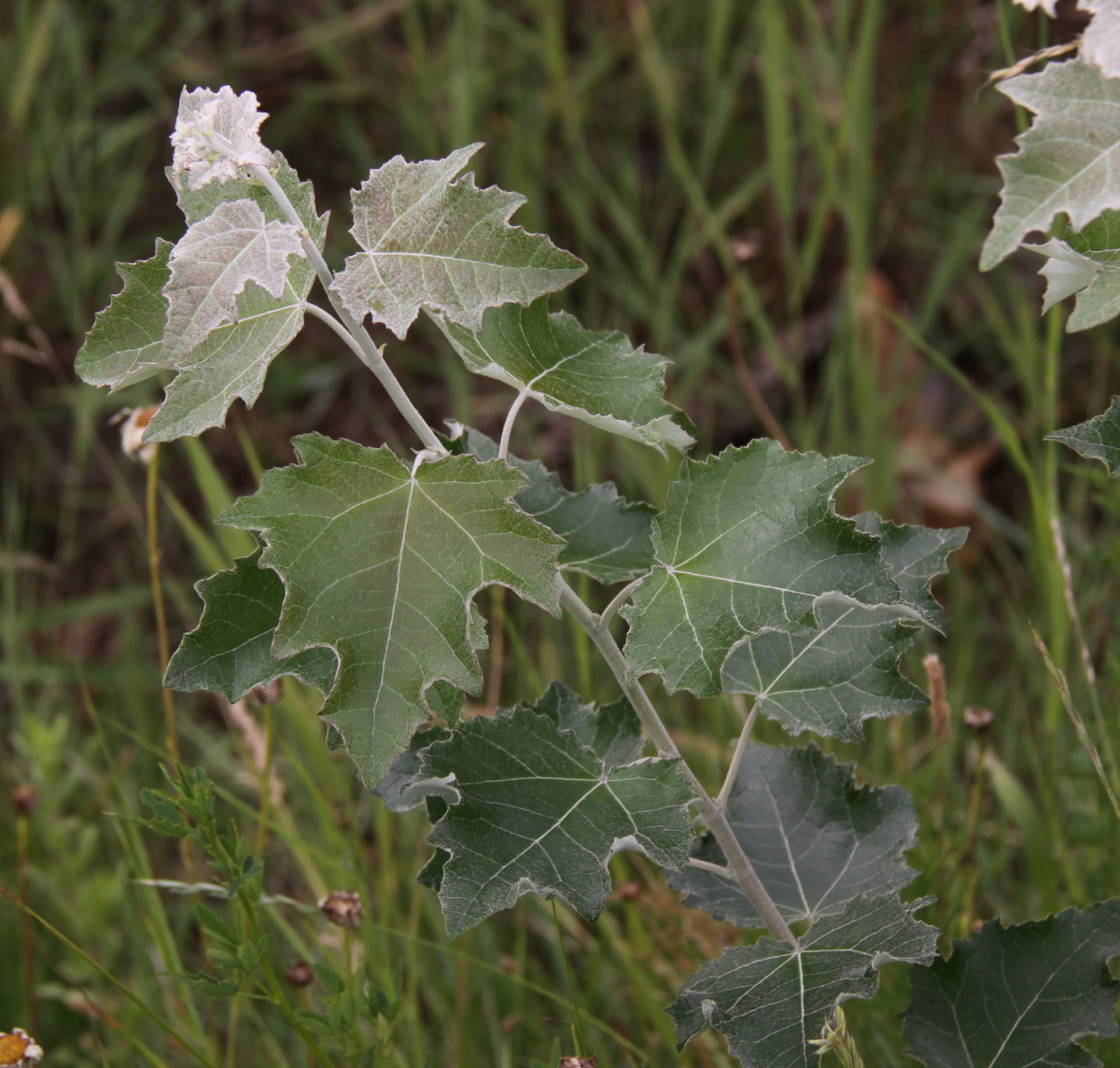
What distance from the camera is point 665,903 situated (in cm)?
158

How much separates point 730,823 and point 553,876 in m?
0.38

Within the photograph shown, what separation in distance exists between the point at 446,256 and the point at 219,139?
7.3 inches

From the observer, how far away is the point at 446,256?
891 millimetres

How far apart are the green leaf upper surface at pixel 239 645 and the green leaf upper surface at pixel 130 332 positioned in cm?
18

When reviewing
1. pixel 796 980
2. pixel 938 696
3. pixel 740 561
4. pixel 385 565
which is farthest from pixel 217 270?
pixel 938 696

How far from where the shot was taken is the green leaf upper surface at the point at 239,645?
927mm

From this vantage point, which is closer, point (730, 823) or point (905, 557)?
point (905, 557)

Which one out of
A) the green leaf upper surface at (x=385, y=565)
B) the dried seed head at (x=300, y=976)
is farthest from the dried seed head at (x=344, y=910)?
the green leaf upper surface at (x=385, y=565)

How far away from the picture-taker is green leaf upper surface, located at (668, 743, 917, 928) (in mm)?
1135

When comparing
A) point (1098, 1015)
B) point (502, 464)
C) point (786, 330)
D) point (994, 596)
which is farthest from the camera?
point (786, 330)

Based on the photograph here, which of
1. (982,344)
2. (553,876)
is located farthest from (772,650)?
(982,344)

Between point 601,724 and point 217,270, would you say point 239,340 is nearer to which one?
point 217,270

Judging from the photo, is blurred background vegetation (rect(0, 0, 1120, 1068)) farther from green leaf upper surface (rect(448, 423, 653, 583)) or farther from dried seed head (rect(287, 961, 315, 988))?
green leaf upper surface (rect(448, 423, 653, 583))

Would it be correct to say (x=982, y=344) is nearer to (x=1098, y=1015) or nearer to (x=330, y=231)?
(x=330, y=231)
